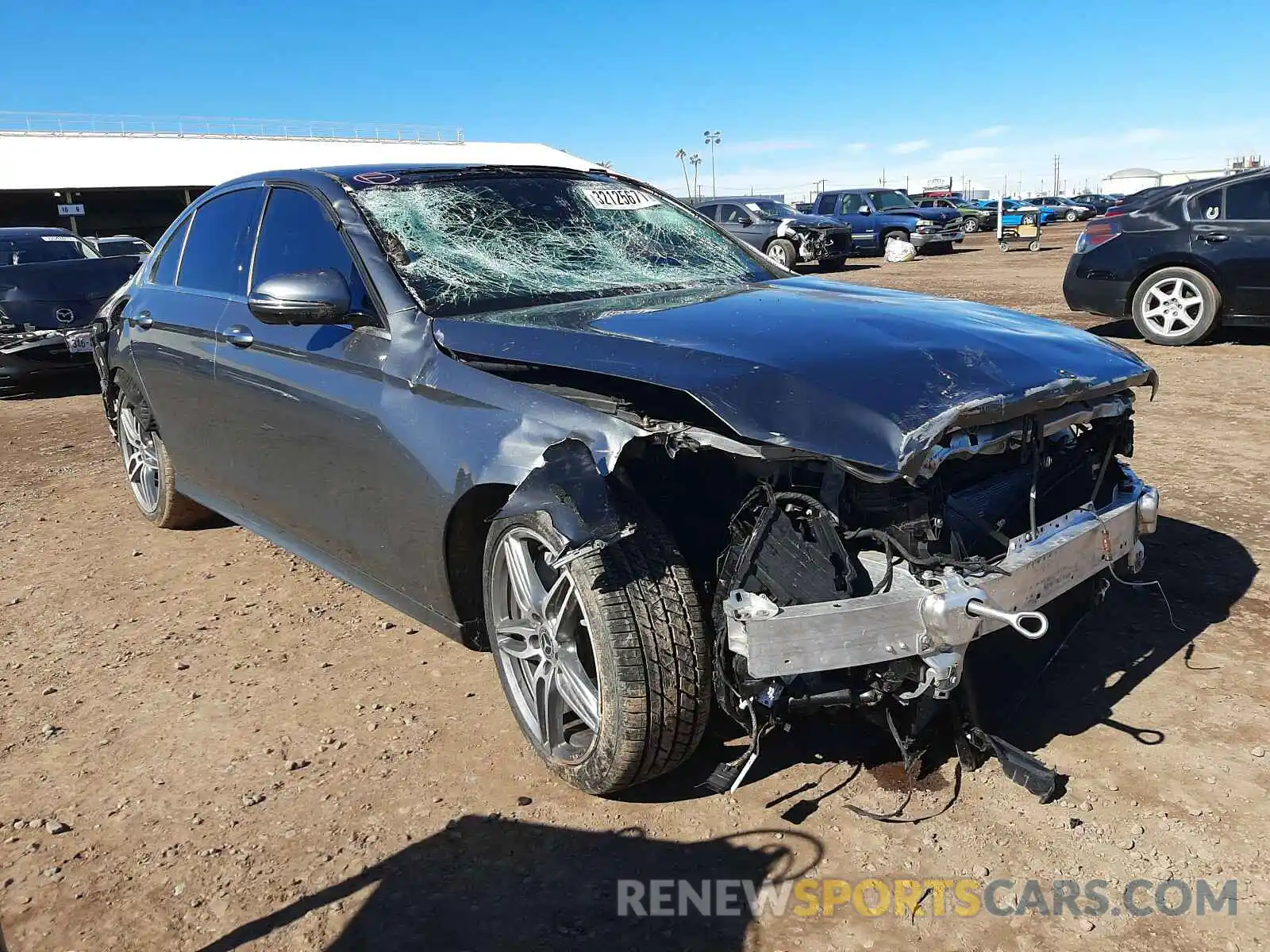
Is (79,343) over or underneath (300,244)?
underneath

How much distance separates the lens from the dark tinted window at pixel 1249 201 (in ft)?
27.3

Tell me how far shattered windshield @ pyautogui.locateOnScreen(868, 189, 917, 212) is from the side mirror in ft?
78.8

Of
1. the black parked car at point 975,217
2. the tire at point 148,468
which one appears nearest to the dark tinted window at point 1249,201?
the tire at point 148,468

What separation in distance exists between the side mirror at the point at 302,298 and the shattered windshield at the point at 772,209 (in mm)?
19686

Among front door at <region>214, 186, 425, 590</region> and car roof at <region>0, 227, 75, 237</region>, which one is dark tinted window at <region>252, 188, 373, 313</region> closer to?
front door at <region>214, 186, 425, 590</region>

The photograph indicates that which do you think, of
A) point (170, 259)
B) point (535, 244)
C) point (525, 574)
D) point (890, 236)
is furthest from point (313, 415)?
point (890, 236)

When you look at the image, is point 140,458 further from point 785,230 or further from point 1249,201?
point 785,230

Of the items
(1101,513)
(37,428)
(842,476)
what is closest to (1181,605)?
(1101,513)

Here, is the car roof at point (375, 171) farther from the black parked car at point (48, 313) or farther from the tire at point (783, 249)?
the tire at point (783, 249)

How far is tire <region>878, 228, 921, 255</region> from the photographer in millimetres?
24109

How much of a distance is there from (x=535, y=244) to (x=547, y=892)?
2121 mm

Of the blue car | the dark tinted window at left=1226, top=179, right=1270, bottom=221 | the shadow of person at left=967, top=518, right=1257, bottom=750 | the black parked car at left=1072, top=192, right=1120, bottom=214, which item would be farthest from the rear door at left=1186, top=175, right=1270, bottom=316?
the black parked car at left=1072, top=192, right=1120, bottom=214

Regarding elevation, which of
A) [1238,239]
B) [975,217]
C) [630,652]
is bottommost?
[630,652]

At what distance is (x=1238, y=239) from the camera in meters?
8.30
